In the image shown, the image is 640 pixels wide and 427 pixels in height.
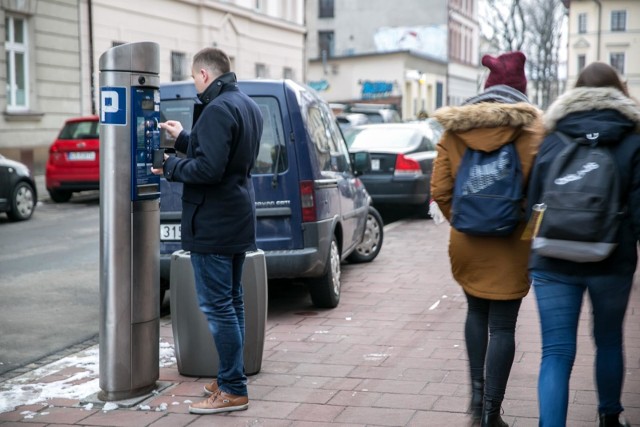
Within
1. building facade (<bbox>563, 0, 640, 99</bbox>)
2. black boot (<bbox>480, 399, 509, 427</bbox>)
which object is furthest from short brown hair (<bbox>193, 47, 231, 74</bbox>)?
building facade (<bbox>563, 0, 640, 99</bbox>)

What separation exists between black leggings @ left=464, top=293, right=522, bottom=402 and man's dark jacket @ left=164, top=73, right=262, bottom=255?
1.25 meters

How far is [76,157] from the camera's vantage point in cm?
1856

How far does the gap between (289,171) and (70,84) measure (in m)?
20.1

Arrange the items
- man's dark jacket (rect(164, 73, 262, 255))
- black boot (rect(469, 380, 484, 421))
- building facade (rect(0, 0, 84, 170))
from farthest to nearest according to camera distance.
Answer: building facade (rect(0, 0, 84, 170))
man's dark jacket (rect(164, 73, 262, 255))
black boot (rect(469, 380, 484, 421))

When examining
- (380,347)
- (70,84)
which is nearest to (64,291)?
(380,347)

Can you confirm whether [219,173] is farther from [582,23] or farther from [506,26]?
[582,23]

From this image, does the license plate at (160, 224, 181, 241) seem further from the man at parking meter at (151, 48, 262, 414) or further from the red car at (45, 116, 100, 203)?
the red car at (45, 116, 100, 203)

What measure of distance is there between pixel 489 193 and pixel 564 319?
66 centimetres

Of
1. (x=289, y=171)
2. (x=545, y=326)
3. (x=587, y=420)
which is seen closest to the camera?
(x=545, y=326)

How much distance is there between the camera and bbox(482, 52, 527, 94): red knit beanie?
4.76m

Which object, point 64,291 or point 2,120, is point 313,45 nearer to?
point 2,120

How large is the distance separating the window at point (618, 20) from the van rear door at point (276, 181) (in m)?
77.9

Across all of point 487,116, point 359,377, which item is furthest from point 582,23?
point 487,116

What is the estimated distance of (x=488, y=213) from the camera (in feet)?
14.3
